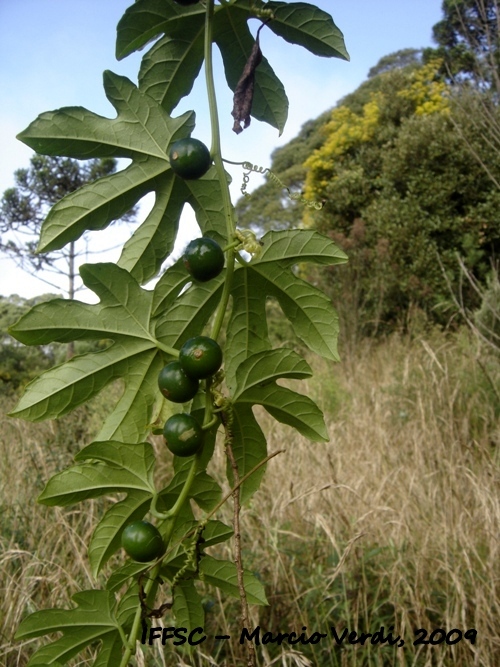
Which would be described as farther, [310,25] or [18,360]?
[18,360]

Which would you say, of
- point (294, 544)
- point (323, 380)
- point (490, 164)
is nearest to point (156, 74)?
point (294, 544)

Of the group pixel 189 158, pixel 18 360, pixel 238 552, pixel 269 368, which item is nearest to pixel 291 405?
pixel 269 368

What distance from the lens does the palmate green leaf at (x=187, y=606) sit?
2.00 feet

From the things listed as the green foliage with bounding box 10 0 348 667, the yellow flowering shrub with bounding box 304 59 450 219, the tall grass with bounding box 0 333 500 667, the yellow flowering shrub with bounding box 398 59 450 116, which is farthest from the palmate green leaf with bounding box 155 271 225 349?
the yellow flowering shrub with bounding box 398 59 450 116

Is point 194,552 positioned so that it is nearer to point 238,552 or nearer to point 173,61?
point 238,552

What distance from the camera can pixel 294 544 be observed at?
204 centimetres

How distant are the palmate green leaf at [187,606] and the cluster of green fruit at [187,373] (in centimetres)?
11

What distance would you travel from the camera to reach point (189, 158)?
54 centimetres

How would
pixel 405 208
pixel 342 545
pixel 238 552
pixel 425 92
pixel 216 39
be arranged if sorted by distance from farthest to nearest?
pixel 425 92
pixel 405 208
pixel 342 545
pixel 216 39
pixel 238 552

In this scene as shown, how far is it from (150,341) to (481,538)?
180cm

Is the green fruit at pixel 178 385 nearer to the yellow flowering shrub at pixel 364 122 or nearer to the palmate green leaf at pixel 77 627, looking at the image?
the palmate green leaf at pixel 77 627

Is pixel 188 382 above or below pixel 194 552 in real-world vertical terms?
above

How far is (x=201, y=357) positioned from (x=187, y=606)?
0.30 m

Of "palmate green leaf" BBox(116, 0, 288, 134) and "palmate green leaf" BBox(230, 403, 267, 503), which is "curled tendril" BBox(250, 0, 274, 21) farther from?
"palmate green leaf" BBox(230, 403, 267, 503)
